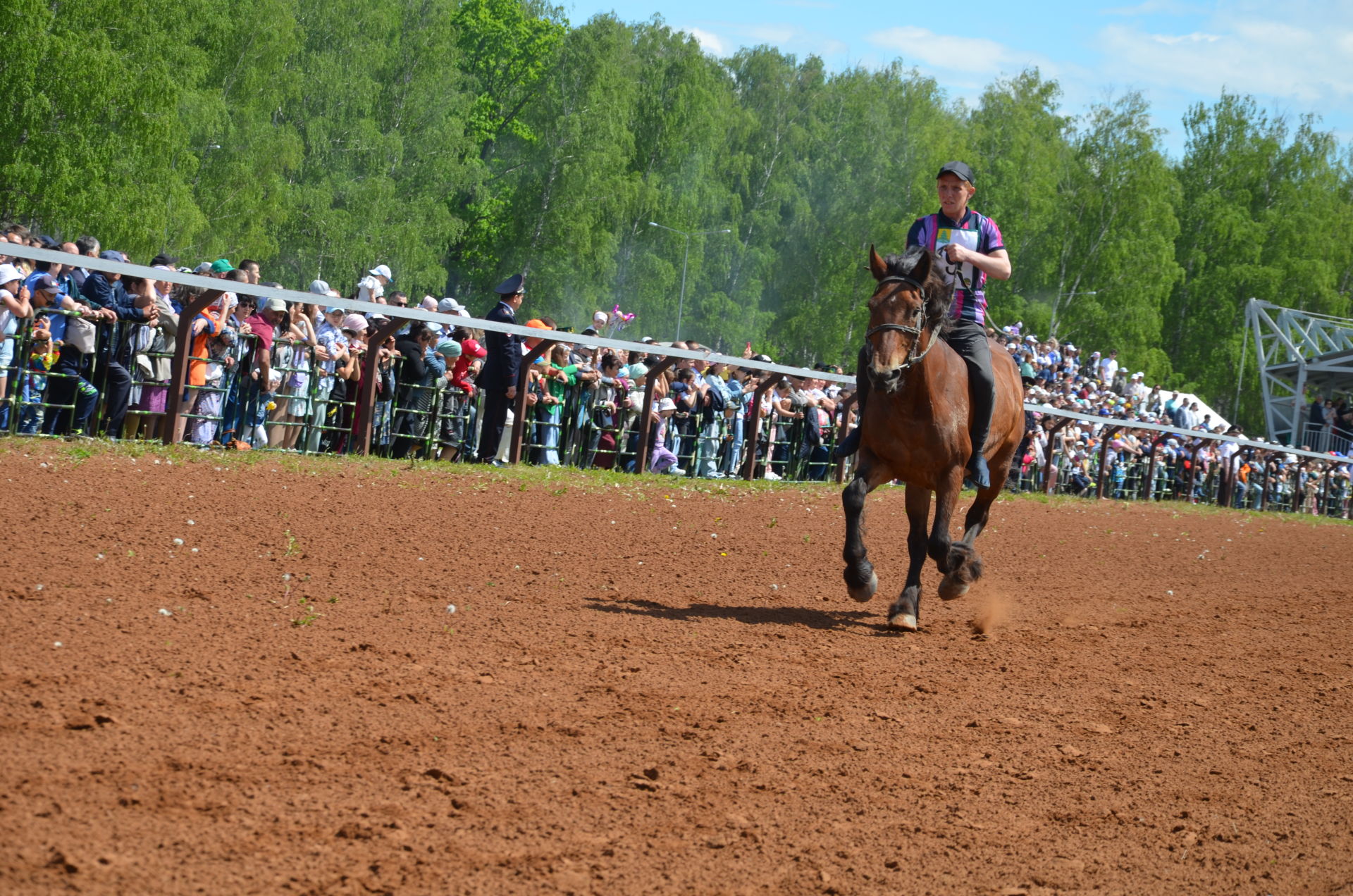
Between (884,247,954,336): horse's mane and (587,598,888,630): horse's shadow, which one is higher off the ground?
(884,247,954,336): horse's mane

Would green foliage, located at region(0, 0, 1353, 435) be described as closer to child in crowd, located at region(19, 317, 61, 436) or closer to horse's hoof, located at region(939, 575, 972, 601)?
child in crowd, located at region(19, 317, 61, 436)

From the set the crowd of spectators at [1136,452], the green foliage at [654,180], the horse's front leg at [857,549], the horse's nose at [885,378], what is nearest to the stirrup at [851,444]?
the horse's front leg at [857,549]

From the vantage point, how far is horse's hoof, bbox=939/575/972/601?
8570 millimetres

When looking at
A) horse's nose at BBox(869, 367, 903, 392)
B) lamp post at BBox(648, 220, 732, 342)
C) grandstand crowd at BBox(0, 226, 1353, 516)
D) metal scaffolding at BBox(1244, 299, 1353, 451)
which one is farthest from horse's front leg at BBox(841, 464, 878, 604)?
metal scaffolding at BBox(1244, 299, 1353, 451)

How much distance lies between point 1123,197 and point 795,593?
57.4 m

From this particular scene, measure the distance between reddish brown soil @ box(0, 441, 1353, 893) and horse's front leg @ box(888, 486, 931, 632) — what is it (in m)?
0.20

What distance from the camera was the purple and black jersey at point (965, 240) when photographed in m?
8.81

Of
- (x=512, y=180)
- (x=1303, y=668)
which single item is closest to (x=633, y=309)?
(x=512, y=180)

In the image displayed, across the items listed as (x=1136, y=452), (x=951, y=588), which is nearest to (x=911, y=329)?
(x=951, y=588)

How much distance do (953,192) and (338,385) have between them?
6979 millimetres

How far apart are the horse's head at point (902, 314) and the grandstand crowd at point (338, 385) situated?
176 centimetres

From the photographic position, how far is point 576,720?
4.98m

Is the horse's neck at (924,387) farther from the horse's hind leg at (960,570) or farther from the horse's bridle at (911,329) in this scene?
the horse's hind leg at (960,570)

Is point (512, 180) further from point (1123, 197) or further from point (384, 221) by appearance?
point (1123, 197)
